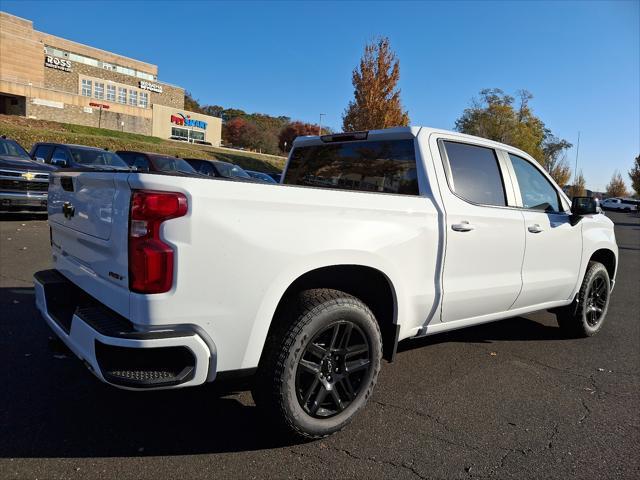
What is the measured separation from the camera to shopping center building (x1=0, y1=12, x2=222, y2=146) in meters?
57.6

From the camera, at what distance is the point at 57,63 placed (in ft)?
215

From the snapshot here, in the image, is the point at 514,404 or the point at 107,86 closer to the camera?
the point at 514,404

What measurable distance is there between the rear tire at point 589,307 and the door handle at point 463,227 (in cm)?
227

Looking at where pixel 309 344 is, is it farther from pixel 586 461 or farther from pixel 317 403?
pixel 586 461

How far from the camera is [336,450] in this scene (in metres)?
2.83

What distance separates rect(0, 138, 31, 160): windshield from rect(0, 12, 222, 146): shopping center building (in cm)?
5338

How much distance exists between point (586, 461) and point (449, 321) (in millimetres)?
1216

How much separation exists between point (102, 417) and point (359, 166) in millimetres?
2596

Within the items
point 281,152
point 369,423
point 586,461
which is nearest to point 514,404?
point 586,461

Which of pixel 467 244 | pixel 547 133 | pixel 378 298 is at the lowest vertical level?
pixel 378 298

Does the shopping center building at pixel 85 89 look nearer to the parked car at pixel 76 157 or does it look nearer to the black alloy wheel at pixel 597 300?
the parked car at pixel 76 157

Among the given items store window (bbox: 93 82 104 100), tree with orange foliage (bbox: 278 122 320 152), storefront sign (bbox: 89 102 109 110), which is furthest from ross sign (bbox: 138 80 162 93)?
tree with orange foliage (bbox: 278 122 320 152)

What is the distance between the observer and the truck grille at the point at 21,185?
32.6 ft

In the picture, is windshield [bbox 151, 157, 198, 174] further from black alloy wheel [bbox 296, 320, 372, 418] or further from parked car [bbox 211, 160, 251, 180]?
black alloy wheel [bbox 296, 320, 372, 418]
